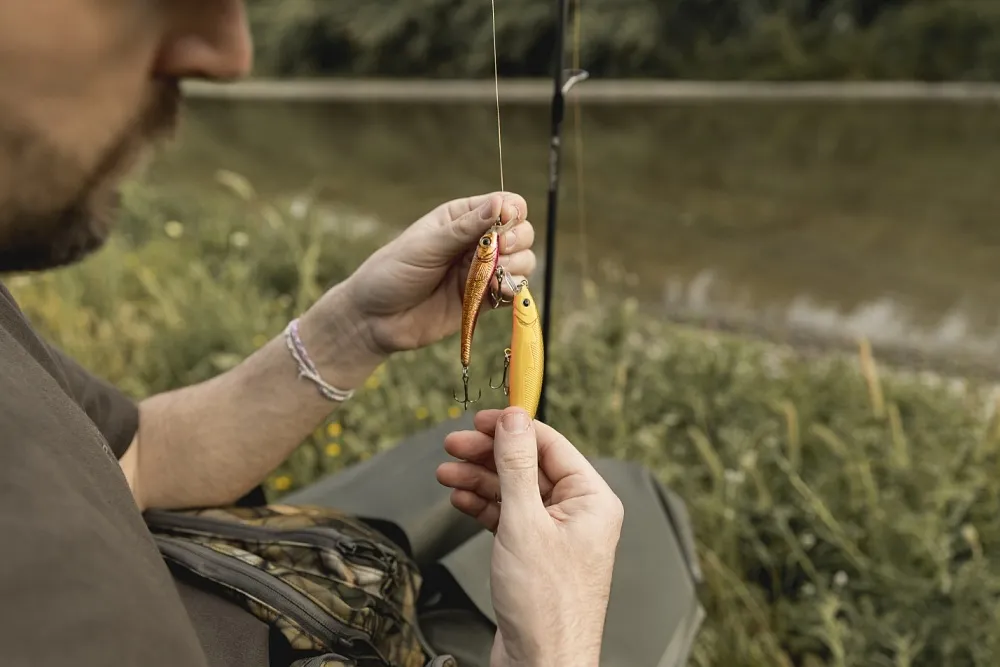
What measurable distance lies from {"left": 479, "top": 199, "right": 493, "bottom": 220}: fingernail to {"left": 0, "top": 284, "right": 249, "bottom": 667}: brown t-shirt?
590mm

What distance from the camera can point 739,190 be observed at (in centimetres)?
816

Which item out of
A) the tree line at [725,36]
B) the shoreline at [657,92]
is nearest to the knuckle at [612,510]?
the shoreline at [657,92]

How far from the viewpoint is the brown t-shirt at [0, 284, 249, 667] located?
59cm

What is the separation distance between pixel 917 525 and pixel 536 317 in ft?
5.03

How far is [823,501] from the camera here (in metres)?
2.35

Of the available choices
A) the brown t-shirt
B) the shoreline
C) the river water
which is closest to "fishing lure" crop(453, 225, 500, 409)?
the brown t-shirt

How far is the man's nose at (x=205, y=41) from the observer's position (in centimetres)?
79

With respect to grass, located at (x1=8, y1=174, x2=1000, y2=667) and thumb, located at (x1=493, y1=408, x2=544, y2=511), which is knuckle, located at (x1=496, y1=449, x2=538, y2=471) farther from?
grass, located at (x1=8, y1=174, x2=1000, y2=667)

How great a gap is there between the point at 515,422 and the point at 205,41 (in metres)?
0.54

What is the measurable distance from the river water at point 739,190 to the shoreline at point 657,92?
0.66 m

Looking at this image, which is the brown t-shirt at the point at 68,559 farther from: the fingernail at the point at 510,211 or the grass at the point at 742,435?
the grass at the point at 742,435

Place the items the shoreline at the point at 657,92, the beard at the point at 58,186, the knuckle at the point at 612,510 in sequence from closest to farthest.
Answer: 1. the beard at the point at 58,186
2. the knuckle at the point at 612,510
3. the shoreline at the point at 657,92

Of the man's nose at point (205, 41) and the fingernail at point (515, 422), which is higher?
the man's nose at point (205, 41)

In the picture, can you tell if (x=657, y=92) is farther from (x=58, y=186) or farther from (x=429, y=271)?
(x=58, y=186)
